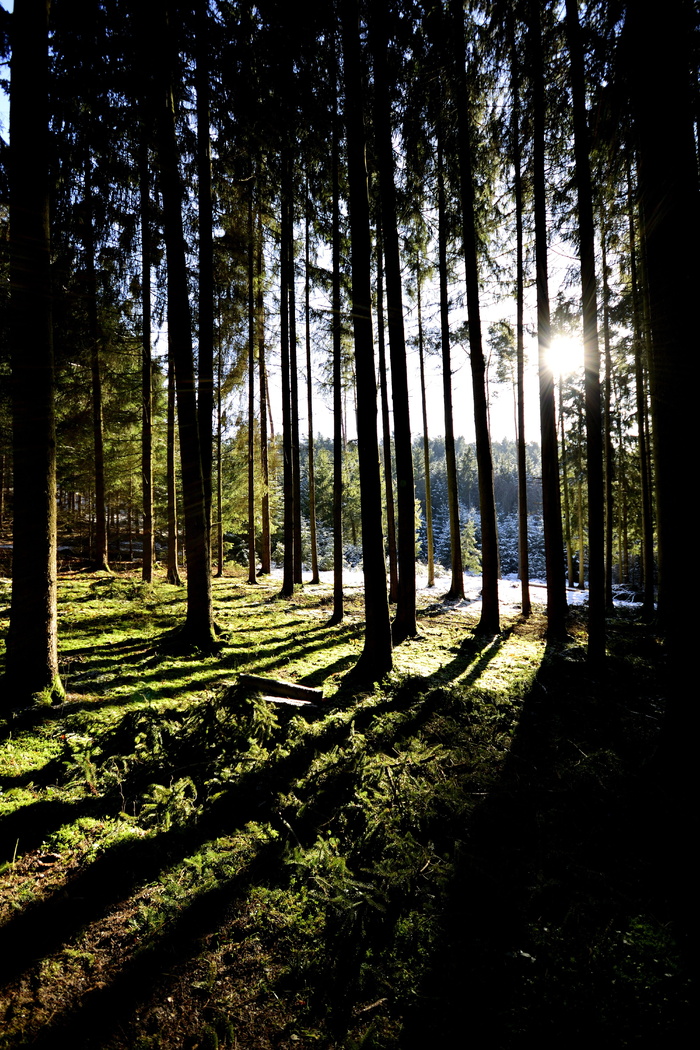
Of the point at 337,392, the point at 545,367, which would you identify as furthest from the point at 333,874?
the point at 337,392

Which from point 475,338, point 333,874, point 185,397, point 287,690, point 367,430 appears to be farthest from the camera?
point 475,338

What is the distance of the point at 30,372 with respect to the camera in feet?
15.5

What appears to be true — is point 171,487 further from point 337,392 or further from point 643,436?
point 643,436

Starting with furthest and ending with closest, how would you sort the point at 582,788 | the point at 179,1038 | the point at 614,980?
the point at 582,788, the point at 614,980, the point at 179,1038

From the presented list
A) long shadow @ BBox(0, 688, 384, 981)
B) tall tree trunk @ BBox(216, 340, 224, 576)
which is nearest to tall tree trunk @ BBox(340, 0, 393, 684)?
long shadow @ BBox(0, 688, 384, 981)

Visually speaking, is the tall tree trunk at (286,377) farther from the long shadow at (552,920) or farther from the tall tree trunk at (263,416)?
the long shadow at (552,920)

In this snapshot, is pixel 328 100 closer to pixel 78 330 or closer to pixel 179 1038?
pixel 78 330

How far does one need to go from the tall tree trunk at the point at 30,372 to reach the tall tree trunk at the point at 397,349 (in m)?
4.82

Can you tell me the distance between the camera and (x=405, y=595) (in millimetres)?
8945

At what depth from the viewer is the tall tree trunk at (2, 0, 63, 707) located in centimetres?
466

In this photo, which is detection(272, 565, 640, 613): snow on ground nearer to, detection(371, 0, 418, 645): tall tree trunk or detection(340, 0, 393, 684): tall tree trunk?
detection(371, 0, 418, 645): tall tree trunk

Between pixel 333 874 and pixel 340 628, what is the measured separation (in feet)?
25.0

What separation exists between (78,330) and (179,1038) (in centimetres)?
1468

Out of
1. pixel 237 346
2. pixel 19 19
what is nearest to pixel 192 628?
pixel 19 19
